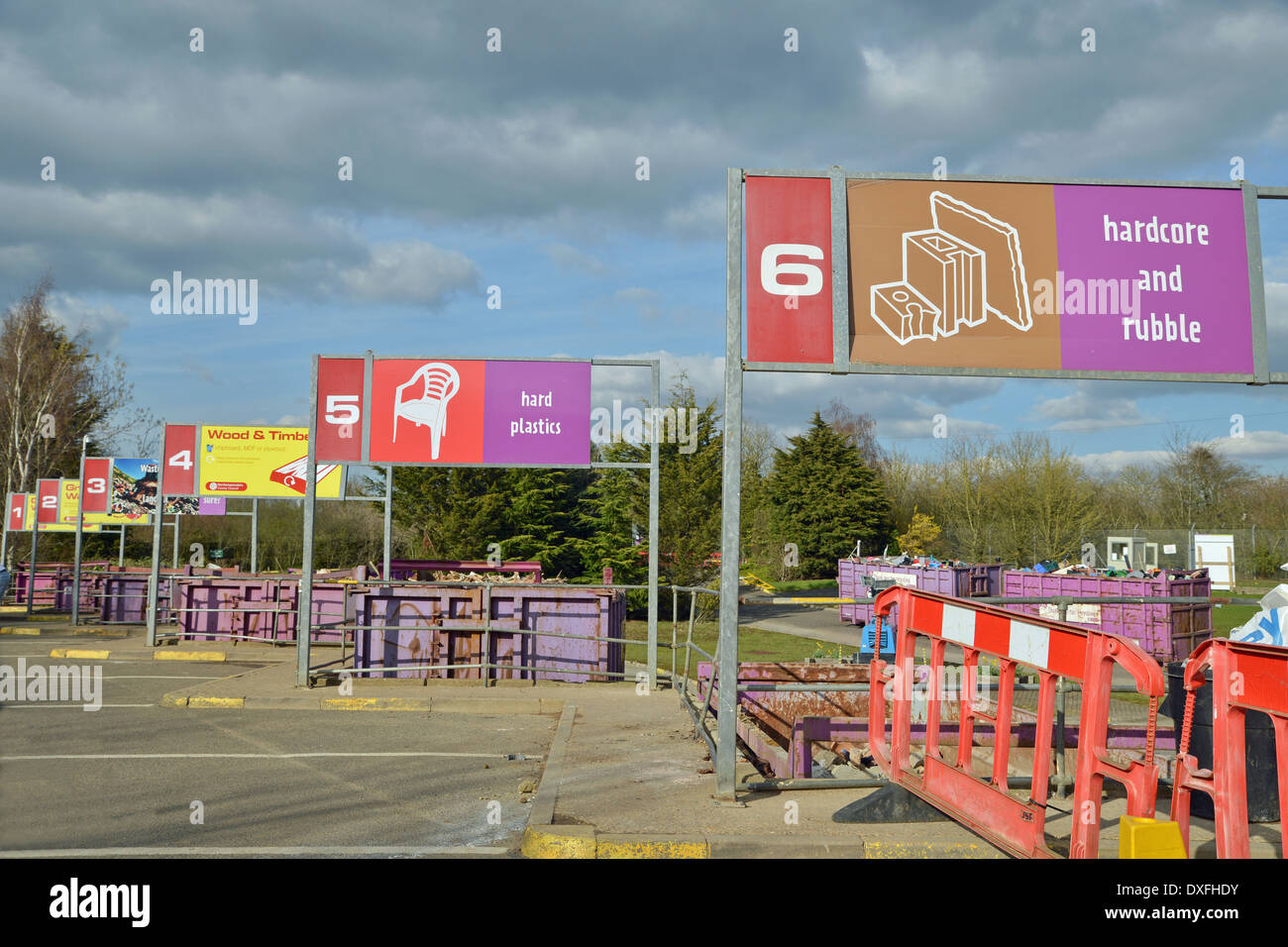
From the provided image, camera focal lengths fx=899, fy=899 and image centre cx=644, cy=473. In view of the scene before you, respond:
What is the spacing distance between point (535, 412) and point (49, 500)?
68.4 feet

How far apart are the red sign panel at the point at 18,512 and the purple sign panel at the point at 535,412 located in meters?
22.9

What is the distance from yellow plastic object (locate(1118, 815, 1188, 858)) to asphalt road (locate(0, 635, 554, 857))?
3717 millimetres

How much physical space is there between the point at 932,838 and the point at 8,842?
607 cm

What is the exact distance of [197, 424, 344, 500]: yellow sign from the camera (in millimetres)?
19594

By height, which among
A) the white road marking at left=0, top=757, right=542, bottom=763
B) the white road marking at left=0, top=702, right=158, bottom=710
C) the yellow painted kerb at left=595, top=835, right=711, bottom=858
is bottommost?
the white road marking at left=0, top=702, right=158, bottom=710

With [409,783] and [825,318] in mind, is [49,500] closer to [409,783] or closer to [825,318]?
[409,783]

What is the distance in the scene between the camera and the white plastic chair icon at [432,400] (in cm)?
1327

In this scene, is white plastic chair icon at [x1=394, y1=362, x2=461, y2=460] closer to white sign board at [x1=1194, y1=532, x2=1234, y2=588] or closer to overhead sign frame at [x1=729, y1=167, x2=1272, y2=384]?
overhead sign frame at [x1=729, y1=167, x2=1272, y2=384]

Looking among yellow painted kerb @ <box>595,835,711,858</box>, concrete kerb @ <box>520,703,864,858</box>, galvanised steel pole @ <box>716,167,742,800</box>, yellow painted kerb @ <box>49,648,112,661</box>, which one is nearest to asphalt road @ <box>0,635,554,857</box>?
concrete kerb @ <box>520,703,864,858</box>

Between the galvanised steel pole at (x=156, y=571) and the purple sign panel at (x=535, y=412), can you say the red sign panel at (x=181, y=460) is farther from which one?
the purple sign panel at (x=535, y=412)

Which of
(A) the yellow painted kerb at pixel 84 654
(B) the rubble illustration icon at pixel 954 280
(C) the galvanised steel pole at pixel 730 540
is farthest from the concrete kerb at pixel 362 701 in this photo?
(B) the rubble illustration icon at pixel 954 280
